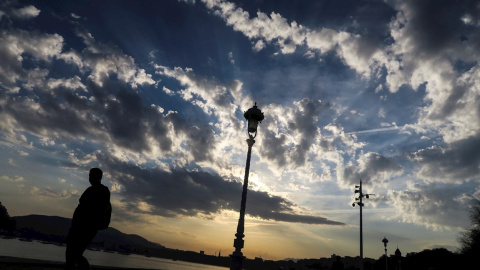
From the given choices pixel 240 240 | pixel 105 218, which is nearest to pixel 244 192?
pixel 240 240

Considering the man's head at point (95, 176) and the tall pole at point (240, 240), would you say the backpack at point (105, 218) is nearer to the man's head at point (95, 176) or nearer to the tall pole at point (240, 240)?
the man's head at point (95, 176)

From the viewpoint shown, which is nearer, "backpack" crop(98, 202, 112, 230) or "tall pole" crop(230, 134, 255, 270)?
"backpack" crop(98, 202, 112, 230)

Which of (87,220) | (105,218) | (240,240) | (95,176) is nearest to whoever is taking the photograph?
(87,220)

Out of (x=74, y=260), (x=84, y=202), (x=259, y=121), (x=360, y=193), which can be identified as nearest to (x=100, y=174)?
(x=84, y=202)

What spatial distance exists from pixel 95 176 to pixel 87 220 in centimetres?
69

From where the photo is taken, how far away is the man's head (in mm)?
4379

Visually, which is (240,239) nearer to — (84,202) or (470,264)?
(84,202)

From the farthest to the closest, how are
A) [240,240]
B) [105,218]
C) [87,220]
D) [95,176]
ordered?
[240,240] < [95,176] < [105,218] < [87,220]

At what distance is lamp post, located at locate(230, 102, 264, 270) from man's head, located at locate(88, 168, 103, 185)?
4.60 meters

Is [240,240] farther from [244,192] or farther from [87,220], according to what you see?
[87,220]

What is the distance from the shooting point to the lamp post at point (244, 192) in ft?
25.6

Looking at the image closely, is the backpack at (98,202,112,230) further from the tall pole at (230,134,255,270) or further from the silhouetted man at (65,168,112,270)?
the tall pole at (230,134,255,270)

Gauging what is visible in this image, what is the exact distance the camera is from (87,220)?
404 cm

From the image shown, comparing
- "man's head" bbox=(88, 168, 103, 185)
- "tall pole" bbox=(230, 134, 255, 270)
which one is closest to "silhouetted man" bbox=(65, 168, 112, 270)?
"man's head" bbox=(88, 168, 103, 185)
